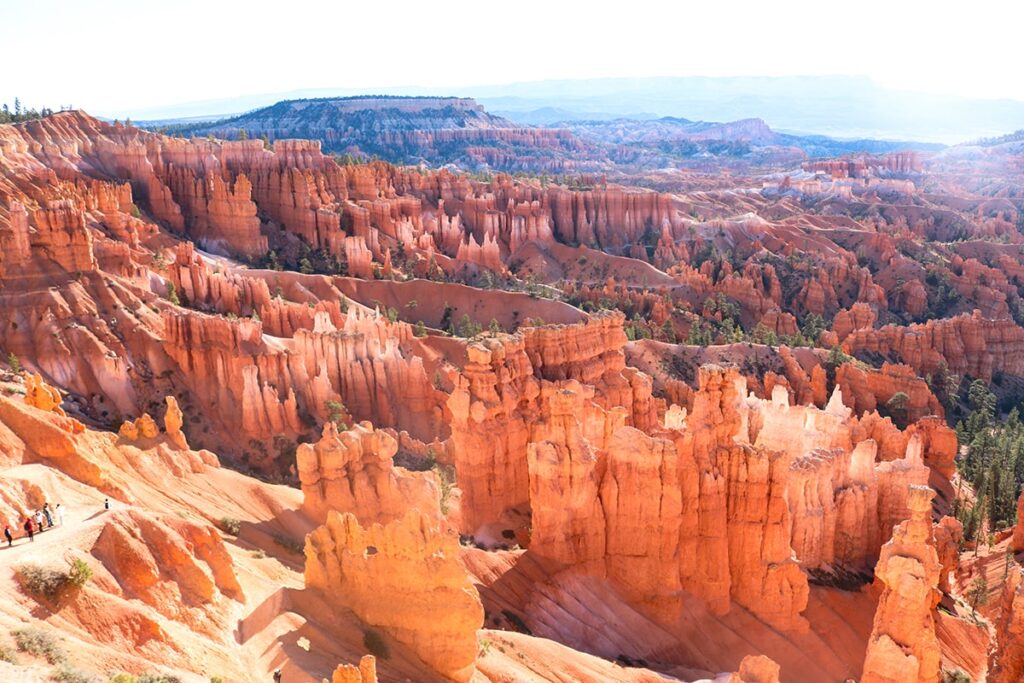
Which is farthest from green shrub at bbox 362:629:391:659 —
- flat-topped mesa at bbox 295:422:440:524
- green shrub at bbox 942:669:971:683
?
green shrub at bbox 942:669:971:683

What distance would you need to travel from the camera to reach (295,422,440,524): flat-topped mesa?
22.4m

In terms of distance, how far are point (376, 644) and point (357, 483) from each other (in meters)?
7.42

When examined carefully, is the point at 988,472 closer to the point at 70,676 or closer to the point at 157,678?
the point at 157,678

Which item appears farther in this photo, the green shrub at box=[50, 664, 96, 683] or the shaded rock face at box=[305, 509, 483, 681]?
the shaded rock face at box=[305, 509, 483, 681]

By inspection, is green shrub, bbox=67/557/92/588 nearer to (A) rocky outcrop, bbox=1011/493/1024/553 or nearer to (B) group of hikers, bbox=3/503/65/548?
(B) group of hikers, bbox=3/503/65/548

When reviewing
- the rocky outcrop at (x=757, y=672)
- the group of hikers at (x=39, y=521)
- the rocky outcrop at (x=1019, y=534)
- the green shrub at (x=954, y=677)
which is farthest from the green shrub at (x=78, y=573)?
the rocky outcrop at (x=1019, y=534)

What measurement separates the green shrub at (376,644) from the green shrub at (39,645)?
19.7 ft

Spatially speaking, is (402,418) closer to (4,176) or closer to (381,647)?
(381,647)

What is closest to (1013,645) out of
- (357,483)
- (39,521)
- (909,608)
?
(909,608)

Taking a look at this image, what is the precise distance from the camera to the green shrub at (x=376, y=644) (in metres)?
15.4

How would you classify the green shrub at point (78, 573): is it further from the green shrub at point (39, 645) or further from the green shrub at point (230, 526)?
the green shrub at point (230, 526)

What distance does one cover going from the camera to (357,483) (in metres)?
22.6

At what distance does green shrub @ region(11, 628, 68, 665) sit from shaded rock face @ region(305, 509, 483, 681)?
20.4 feet

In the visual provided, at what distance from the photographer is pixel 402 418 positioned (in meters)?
42.9
